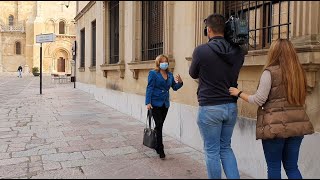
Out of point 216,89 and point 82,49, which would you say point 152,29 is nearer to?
point 216,89

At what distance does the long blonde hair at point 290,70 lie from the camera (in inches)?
133

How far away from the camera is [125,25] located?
10.9 metres

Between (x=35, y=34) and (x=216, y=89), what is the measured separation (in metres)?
61.1

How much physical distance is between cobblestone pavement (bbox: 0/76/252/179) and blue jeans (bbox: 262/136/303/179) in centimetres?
88

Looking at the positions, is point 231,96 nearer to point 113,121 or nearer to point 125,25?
point 113,121

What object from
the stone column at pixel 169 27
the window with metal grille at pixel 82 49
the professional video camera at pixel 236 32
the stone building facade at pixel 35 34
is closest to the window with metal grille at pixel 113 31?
the stone column at pixel 169 27

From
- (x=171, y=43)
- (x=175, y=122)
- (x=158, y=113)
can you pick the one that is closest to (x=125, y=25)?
(x=171, y=43)

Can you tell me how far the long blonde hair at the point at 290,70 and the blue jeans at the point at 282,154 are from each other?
398mm

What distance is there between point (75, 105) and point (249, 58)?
9675mm

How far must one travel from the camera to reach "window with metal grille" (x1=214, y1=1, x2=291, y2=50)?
4.76 meters

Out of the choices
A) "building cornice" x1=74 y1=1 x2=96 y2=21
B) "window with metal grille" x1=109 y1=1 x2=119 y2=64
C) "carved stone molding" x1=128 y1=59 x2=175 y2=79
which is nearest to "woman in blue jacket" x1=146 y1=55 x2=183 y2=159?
"carved stone molding" x1=128 y1=59 x2=175 y2=79

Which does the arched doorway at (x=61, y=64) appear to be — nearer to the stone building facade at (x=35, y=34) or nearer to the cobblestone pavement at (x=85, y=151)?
the stone building facade at (x=35, y=34)

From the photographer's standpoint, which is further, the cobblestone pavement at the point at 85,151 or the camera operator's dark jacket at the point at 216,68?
the cobblestone pavement at the point at 85,151

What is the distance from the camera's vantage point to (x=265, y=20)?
5.18 m
